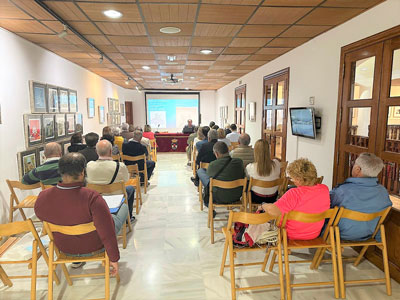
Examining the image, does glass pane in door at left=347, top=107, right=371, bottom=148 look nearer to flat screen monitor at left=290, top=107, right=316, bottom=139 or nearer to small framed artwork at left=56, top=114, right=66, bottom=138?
flat screen monitor at left=290, top=107, right=316, bottom=139

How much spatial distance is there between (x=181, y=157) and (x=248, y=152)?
4.95 metres

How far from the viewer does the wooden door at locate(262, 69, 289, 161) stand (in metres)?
5.39

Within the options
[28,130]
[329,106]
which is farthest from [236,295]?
[28,130]

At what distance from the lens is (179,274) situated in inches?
101

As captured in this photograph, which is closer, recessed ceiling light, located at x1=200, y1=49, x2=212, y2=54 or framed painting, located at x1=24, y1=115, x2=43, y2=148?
framed painting, located at x1=24, y1=115, x2=43, y2=148

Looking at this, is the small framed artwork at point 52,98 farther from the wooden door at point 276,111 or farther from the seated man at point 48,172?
the wooden door at point 276,111

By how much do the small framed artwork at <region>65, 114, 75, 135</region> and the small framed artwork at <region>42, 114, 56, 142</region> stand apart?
0.67 meters

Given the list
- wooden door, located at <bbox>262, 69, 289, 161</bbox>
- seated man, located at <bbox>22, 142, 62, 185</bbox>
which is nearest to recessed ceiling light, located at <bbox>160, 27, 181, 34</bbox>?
seated man, located at <bbox>22, 142, 62, 185</bbox>

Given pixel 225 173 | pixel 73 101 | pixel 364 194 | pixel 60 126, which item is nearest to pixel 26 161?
pixel 60 126

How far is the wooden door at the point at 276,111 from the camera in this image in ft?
17.7

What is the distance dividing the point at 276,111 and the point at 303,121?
5.13 feet

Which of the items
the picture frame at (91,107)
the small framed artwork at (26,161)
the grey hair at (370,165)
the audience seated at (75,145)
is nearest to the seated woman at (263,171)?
the grey hair at (370,165)

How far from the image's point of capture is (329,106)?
3.84 m

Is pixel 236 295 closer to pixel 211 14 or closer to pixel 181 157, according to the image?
pixel 211 14
